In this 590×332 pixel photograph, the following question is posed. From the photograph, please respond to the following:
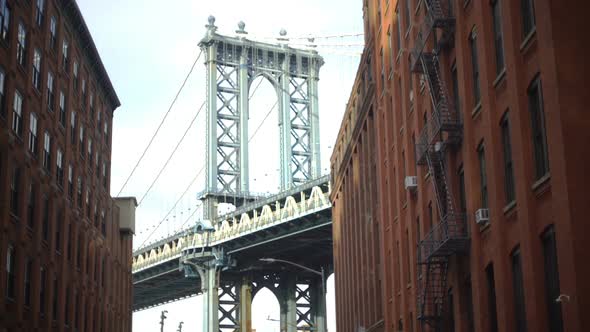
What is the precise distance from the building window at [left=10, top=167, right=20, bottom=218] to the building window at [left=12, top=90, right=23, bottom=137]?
1.58 m

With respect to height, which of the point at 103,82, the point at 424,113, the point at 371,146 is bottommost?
the point at 424,113

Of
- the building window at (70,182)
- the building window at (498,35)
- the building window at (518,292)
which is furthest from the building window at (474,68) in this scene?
the building window at (70,182)

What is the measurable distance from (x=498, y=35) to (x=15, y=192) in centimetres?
2074

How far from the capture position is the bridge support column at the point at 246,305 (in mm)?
132625

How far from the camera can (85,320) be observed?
58781 mm

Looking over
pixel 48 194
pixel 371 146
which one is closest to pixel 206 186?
pixel 371 146

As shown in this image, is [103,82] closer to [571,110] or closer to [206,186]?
[571,110]

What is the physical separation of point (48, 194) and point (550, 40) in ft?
94.5

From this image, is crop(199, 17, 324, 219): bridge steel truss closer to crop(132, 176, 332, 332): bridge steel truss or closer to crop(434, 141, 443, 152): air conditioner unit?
crop(132, 176, 332, 332): bridge steel truss

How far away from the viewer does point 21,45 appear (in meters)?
42.8

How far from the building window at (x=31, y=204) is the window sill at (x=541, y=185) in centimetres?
2448

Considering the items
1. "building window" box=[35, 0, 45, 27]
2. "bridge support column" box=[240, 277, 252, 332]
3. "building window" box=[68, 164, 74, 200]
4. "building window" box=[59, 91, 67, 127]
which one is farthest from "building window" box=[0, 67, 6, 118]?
"bridge support column" box=[240, 277, 252, 332]

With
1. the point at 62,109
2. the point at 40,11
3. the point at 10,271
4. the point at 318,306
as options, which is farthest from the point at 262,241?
the point at 10,271

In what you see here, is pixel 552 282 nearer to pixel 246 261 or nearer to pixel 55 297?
pixel 55 297
